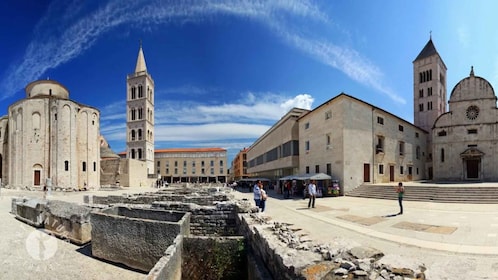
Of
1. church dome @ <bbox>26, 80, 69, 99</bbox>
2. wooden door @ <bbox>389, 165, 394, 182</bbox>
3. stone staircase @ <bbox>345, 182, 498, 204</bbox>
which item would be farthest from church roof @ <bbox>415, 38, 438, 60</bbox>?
church dome @ <bbox>26, 80, 69, 99</bbox>

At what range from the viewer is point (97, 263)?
10773 mm

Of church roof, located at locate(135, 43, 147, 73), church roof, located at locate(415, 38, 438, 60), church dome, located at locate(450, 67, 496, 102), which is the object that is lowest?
church dome, located at locate(450, 67, 496, 102)

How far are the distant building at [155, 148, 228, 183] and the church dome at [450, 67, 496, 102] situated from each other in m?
76.5

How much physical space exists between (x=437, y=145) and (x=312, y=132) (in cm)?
1658

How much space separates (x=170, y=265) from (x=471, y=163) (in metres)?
38.2

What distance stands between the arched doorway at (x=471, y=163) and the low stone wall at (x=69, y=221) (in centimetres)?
3801

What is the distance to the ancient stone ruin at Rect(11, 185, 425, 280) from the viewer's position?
14.2ft

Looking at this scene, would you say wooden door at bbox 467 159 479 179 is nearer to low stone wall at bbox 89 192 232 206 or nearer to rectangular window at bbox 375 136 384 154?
rectangular window at bbox 375 136 384 154

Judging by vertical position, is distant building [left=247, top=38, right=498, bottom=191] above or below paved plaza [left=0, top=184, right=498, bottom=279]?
above

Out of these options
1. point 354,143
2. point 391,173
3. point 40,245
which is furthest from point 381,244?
point 391,173

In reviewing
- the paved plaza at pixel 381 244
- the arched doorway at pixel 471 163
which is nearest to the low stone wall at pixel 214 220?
the paved plaza at pixel 381 244

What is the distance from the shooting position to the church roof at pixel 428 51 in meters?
55.2

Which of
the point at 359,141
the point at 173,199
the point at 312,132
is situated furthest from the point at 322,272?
the point at 312,132

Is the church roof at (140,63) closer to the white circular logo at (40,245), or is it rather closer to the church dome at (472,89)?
the white circular logo at (40,245)
